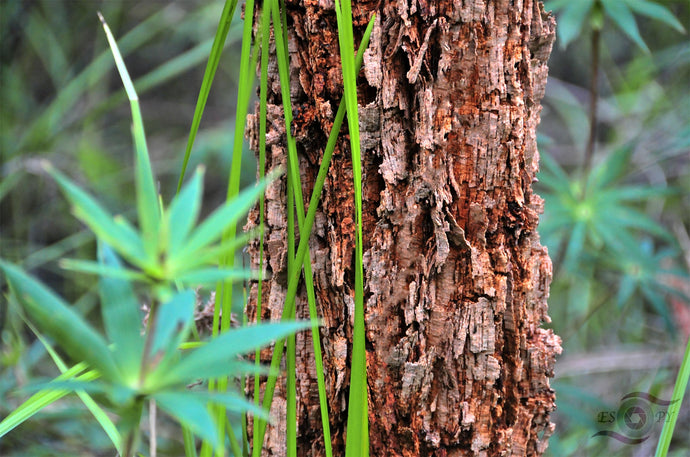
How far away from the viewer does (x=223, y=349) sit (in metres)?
0.32

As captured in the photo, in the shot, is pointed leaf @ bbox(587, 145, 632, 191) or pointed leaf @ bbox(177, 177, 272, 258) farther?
pointed leaf @ bbox(587, 145, 632, 191)

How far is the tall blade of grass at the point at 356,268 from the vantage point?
0.44 m

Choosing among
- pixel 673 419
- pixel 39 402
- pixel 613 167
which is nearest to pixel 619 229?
pixel 613 167

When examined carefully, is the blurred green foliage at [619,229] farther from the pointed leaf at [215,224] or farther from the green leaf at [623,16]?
the pointed leaf at [215,224]

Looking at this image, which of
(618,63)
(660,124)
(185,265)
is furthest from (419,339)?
(618,63)

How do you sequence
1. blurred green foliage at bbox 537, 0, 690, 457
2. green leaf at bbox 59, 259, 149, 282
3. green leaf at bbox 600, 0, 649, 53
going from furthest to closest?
blurred green foliage at bbox 537, 0, 690, 457 → green leaf at bbox 600, 0, 649, 53 → green leaf at bbox 59, 259, 149, 282

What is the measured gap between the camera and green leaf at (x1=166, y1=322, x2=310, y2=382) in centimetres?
31

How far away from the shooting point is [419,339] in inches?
20.6

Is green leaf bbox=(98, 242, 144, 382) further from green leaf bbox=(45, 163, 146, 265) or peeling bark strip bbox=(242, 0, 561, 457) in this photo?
peeling bark strip bbox=(242, 0, 561, 457)

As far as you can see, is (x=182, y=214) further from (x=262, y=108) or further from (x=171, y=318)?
(x=262, y=108)

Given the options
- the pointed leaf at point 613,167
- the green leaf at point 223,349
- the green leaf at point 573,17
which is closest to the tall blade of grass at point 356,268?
the green leaf at point 223,349

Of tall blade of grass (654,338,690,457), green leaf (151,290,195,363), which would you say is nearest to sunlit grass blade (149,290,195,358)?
green leaf (151,290,195,363)

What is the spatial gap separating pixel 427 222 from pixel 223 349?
25 cm

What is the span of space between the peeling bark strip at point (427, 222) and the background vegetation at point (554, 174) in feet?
1.59
